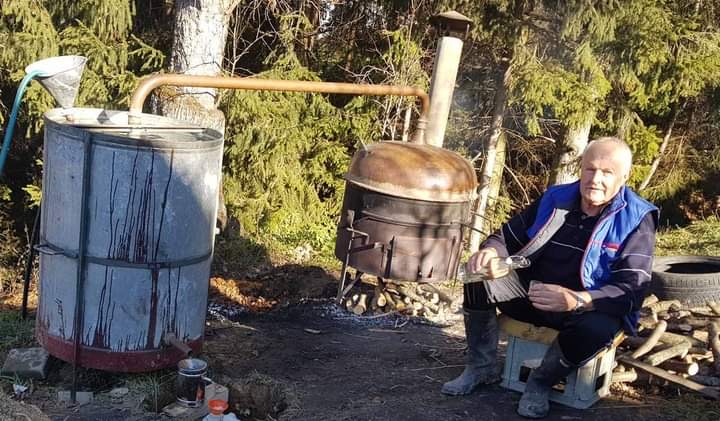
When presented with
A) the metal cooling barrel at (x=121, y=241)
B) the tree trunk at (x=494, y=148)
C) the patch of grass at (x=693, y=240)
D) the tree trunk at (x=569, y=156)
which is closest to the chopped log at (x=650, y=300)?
the metal cooling barrel at (x=121, y=241)

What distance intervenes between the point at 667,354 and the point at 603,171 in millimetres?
1241

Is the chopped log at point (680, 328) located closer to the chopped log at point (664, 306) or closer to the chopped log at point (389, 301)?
the chopped log at point (664, 306)

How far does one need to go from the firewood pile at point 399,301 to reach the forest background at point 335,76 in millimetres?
1348

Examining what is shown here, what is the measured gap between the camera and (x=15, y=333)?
4.46m

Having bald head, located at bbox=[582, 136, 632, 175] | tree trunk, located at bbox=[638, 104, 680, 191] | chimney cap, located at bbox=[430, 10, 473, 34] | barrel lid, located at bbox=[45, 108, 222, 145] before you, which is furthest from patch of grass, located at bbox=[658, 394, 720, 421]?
tree trunk, located at bbox=[638, 104, 680, 191]

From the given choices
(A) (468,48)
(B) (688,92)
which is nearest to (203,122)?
(A) (468,48)

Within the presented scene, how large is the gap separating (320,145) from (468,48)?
2117 mm

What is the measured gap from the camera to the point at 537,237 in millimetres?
3553

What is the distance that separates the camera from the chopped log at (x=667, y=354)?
3.84 m

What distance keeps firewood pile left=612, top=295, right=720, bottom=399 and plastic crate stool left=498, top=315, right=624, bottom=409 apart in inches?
10.0

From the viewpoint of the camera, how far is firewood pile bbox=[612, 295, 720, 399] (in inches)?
148

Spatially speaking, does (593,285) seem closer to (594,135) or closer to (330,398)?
(330,398)

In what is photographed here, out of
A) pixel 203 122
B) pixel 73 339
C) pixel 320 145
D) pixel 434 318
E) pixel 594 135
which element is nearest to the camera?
pixel 73 339

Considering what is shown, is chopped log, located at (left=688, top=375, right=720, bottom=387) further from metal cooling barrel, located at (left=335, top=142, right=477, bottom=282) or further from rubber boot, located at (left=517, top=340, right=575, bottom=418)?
metal cooling barrel, located at (left=335, top=142, right=477, bottom=282)
